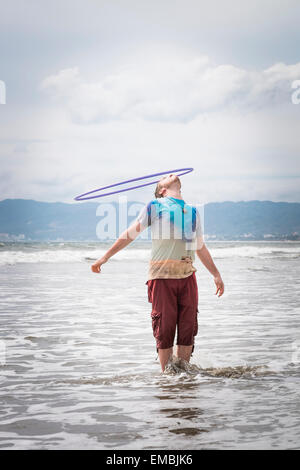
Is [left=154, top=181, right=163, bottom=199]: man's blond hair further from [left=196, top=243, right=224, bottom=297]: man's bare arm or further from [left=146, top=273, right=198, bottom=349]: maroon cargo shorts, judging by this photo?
[left=146, top=273, right=198, bottom=349]: maroon cargo shorts

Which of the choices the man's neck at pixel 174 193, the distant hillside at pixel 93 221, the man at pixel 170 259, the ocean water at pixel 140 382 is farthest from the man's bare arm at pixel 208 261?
the distant hillside at pixel 93 221

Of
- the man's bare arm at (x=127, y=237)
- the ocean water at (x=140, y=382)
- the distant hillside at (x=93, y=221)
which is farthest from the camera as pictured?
the distant hillside at (x=93, y=221)

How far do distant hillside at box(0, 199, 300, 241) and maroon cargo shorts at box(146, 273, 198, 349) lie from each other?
69.6 meters

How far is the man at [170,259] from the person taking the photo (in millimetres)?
4191

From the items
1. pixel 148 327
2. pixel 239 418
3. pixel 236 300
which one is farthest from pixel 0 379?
pixel 236 300

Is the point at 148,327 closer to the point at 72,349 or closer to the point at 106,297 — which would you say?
the point at 72,349

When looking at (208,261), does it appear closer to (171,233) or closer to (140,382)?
(171,233)

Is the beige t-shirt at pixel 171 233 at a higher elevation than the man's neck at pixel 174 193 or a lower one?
lower

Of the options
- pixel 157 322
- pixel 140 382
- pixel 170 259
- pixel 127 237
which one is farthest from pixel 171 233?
pixel 140 382

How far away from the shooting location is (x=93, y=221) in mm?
81938

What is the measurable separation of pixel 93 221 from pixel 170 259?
7815 centimetres

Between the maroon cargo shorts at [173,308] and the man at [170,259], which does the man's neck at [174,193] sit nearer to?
the man at [170,259]

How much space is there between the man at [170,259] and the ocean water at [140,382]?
41 cm

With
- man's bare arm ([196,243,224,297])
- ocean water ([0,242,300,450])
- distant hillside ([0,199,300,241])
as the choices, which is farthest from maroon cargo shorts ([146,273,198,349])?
distant hillside ([0,199,300,241])
